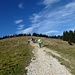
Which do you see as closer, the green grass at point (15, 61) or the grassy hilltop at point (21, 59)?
the green grass at point (15, 61)

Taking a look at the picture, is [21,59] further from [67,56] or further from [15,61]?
[67,56]

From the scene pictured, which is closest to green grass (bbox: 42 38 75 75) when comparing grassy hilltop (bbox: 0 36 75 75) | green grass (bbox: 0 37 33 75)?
grassy hilltop (bbox: 0 36 75 75)

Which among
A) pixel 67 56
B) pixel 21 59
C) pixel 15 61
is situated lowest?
pixel 67 56

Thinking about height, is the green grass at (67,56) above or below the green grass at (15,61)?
below

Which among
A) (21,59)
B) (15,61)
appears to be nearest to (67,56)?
(21,59)

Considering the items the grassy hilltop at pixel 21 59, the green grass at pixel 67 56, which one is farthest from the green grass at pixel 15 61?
the green grass at pixel 67 56

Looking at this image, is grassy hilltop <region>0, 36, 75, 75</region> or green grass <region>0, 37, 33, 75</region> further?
grassy hilltop <region>0, 36, 75, 75</region>

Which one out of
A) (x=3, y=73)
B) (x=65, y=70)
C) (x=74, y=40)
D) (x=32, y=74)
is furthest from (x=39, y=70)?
(x=74, y=40)

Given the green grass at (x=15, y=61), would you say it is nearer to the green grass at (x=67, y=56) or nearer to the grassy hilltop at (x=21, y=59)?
the grassy hilltop at (x=21, y=59)

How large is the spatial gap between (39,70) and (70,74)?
3.90 meters

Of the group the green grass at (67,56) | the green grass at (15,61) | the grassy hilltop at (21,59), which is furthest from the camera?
the green grass at (67,56)

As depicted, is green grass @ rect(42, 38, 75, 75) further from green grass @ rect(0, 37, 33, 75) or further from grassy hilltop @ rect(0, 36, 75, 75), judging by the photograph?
green grass @ rect(0, 37, 33, 75)

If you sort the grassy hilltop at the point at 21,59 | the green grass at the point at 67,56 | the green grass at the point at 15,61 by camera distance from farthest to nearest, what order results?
the green grass at the point at 67,56, the grassy hilltop at the point at 21,59, the green grass at the point at 15,61

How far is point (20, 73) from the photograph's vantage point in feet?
65.1
